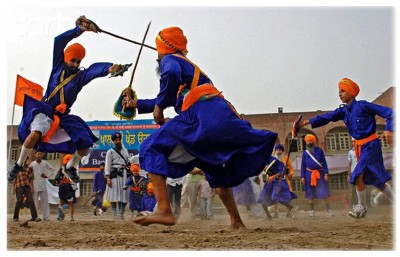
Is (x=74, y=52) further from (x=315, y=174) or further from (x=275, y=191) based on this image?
(x=315, y=174)

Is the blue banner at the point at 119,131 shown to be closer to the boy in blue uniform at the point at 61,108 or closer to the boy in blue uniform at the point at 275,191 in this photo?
the boy in blue uniform at the point at 275,191

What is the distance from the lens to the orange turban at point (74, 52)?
623cm

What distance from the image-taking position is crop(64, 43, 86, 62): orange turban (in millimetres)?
6230

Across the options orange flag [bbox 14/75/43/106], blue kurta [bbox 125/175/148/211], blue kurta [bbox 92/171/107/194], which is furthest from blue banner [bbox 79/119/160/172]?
orange flag [bbox 14/75/43/106]

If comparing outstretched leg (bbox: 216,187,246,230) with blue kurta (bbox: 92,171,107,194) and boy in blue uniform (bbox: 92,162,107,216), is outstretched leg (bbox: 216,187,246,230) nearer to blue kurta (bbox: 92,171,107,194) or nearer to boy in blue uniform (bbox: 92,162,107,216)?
boy in blue uniform (bbox: 92,162,107,216)

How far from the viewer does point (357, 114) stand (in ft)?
19.5

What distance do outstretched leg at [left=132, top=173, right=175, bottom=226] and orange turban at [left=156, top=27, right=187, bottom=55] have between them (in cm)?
130

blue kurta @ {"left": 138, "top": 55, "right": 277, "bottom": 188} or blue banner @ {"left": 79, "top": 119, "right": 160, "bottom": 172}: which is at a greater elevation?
blue banner @ {"left": 79, "top": 119, "right": 160, "bottom": 172}

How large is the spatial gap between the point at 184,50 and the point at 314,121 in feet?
7.71

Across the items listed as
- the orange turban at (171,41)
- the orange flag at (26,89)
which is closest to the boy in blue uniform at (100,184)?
the orange flag at (26,89)

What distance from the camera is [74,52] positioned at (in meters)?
6.26

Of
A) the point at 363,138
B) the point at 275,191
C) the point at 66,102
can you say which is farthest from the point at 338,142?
the point at 66,102
